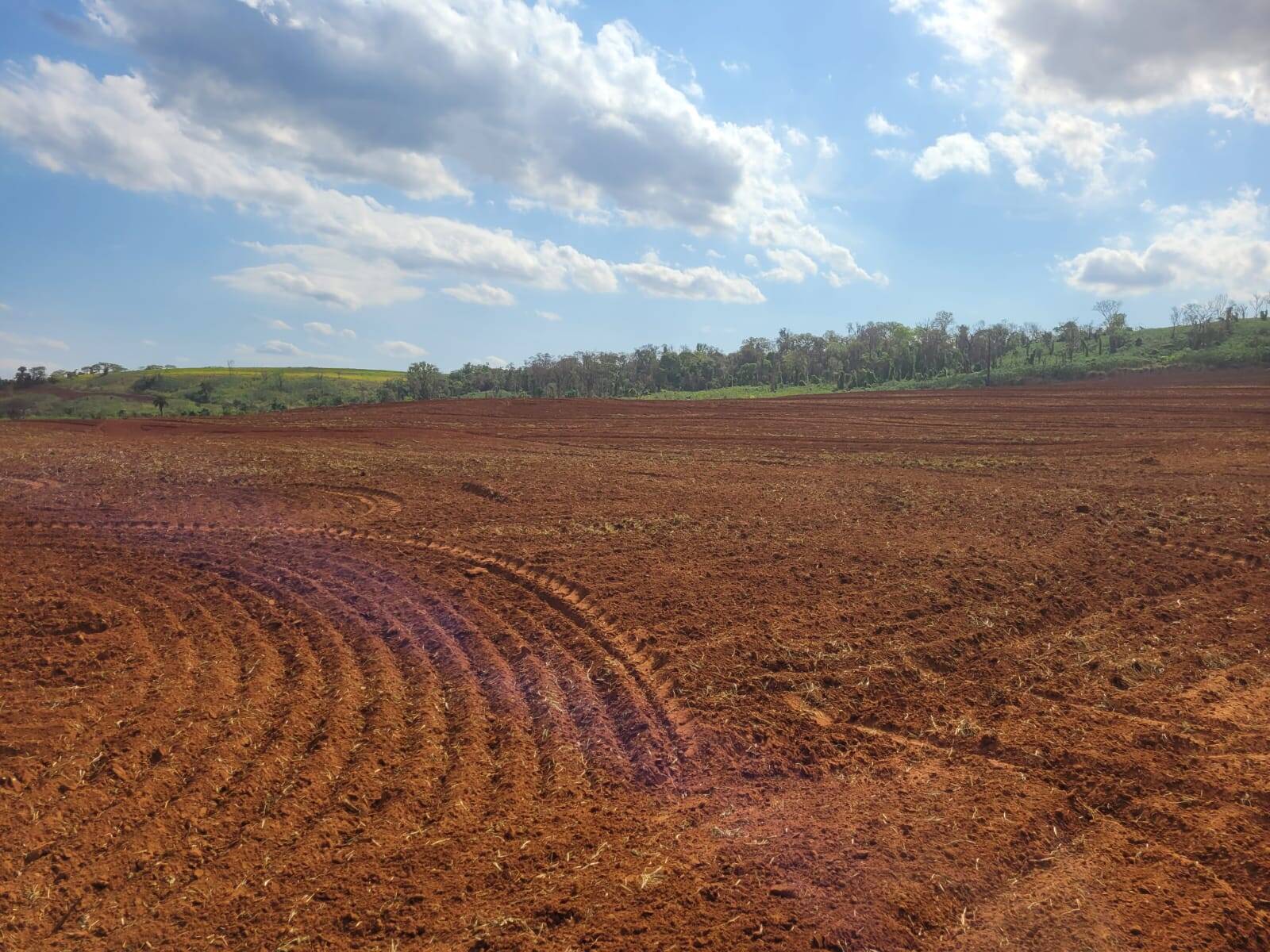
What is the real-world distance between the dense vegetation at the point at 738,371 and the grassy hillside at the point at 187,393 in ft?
0.71

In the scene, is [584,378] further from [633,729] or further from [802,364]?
[633,729]

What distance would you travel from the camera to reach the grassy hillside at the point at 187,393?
170 feet

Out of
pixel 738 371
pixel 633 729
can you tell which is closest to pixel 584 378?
pixel 738 371

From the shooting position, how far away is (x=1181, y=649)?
21.6ft

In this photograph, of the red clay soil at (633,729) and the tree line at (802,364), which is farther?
the tree line at (802,364)

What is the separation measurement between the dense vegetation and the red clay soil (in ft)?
168

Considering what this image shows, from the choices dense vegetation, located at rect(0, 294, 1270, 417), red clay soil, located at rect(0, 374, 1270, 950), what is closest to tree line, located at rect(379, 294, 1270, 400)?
dense vegetation, located at rect(0, 294, 1270, 417)

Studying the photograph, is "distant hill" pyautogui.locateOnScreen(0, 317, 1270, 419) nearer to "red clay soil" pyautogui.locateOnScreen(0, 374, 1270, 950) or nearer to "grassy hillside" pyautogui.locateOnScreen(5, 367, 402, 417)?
"grassy hillside" pyautogui.locateOnScreen(5, 367, 402, 417)

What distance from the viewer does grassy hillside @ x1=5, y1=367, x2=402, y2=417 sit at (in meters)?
51.7

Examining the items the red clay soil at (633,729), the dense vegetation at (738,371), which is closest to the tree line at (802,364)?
the dense vegetation at (738,371)

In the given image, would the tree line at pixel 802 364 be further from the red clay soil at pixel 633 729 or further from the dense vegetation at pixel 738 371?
the red clay soil at pixel 633 729

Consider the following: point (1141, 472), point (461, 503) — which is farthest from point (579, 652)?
point (1141, 472)

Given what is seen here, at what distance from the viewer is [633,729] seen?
5.20 m

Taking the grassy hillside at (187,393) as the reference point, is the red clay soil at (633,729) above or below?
below
